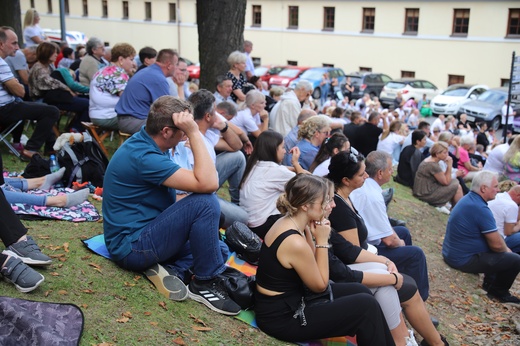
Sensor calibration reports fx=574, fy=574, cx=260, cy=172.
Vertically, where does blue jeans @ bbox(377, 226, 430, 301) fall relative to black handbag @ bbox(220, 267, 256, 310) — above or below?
below

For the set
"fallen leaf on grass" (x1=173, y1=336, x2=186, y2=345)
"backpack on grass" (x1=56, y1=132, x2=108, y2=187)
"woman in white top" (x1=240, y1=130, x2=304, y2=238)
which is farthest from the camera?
"backpack on grass" (x1=56, y1=132, x2=108, y2=187)

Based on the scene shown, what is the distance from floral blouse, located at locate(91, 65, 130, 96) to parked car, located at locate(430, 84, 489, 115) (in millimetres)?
21317

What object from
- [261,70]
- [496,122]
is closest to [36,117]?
[496,122]

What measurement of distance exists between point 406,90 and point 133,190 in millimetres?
26761

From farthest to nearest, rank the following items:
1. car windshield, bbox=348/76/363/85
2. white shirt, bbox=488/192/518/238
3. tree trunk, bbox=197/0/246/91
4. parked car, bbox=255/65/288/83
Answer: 1. parked car, bbox=255/65/288/83
2. car windshield, bbox=348/76/363/85
3. tree trunk, bbox=197/0/246/91
4. white shirt, bbox=488/192/518/238

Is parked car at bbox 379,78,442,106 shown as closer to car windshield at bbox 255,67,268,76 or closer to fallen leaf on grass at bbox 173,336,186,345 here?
car windshield at bbox 255,67,268,76

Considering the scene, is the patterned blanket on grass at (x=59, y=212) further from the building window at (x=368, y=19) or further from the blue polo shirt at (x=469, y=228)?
the building window at (x=368, y=19)

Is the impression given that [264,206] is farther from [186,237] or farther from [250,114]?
[250,114]

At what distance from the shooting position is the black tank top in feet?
13.6

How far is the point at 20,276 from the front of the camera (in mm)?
4035

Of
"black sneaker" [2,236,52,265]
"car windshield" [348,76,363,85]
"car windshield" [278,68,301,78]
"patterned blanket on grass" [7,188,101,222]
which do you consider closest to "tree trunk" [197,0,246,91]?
"patterned blanket on grass" [7,188,101,222]

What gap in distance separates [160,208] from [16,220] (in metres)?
1.11

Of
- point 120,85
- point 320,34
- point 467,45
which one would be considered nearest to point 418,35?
point 467,45

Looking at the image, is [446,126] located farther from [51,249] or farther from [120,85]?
[51,249]
